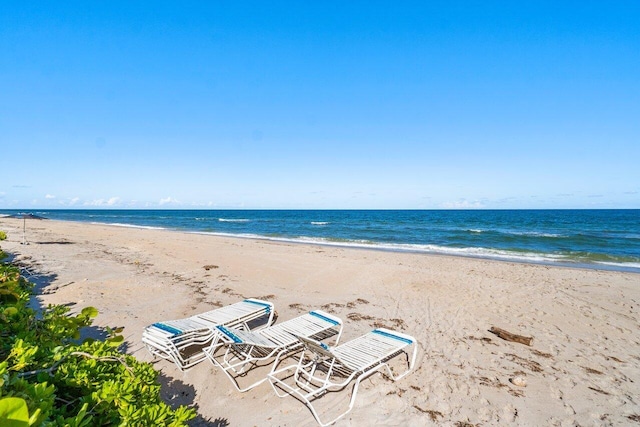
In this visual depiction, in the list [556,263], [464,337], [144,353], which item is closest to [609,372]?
[464,337]

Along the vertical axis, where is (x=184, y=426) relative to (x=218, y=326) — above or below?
above

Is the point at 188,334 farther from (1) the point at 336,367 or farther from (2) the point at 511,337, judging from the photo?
(2) the point at 511,337

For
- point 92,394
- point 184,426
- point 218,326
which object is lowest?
point 218,326

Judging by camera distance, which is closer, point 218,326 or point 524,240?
point 218,326

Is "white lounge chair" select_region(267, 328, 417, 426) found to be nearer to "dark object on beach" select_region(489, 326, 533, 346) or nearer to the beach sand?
the beach sand

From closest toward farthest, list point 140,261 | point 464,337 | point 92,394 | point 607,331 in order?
1. point 92,394
2. point 464,337
3. point 607,331
4. point 140,261

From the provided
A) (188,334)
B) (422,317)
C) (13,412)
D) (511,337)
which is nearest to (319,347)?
(188,334)

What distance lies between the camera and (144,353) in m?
4.68

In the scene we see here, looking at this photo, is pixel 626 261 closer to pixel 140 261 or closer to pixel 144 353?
pixel 144 353

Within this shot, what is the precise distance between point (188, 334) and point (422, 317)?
4609mm

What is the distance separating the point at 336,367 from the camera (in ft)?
14.8

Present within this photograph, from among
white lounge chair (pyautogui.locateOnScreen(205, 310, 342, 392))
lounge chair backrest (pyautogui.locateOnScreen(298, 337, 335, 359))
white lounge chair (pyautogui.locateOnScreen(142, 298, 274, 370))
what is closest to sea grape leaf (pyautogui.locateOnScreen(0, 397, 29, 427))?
lounge chair backrest (pyautogui.locateOnScreen(298, 337, 335, 359))

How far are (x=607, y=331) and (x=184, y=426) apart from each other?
312 inches

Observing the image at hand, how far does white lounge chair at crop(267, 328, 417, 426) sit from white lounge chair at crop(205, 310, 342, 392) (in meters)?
0.27
